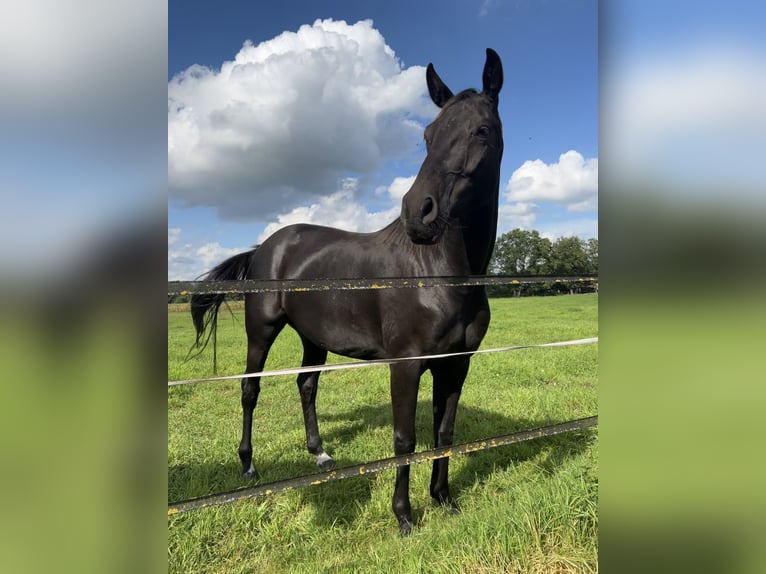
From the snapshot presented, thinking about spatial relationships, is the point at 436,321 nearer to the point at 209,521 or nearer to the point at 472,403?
the point at 209,521

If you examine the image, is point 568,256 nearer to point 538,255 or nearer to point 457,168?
point 538,255

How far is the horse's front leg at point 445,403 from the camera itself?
279 centimetres

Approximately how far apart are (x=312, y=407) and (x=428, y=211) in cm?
244

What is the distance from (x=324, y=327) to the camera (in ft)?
11.1

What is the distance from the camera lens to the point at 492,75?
105 inches

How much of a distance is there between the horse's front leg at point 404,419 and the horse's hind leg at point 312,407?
1.16m

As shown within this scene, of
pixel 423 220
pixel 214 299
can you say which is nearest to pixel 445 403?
pixel 423 220

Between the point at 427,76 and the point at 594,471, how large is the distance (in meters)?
2.74

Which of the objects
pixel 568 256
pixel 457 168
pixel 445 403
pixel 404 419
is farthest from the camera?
pixel 568 256

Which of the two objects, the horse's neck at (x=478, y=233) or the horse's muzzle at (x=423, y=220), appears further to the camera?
the horse's neck at (x=478, y=233)

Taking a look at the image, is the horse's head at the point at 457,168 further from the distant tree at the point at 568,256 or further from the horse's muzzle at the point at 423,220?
the distant tree at the point at 568,256

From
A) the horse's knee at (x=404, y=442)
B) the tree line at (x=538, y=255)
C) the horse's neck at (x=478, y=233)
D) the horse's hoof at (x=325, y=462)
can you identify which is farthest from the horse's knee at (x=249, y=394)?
the tree line at (x=538, y=255)

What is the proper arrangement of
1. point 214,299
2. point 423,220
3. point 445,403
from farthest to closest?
point 214,299
point 445,403
point 423,220
